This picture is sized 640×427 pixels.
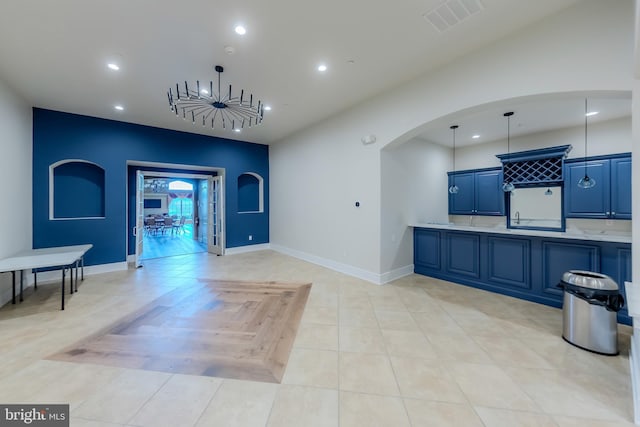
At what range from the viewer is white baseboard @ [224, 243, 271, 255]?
6.90 metres

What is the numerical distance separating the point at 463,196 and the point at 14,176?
356 inches

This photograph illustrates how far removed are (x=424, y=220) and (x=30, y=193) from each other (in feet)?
25.6

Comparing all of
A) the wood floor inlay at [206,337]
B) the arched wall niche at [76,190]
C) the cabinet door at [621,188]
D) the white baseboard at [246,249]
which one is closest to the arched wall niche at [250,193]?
the white baseboard at [246,249]

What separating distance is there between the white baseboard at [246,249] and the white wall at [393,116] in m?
0.36

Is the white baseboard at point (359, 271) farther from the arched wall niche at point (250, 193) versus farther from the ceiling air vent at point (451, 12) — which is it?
the ceiling air vent at point (451, 12)

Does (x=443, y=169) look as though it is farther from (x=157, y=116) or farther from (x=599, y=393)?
(x=157, y=116)

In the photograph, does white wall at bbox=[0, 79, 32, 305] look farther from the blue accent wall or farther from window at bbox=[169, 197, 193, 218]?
window at bbox=[169, 197, 193, 218]

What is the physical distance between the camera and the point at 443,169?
631 cm

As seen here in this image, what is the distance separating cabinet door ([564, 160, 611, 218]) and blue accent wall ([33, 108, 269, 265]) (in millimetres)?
7735

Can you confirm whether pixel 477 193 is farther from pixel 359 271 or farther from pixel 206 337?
pixel 206 337

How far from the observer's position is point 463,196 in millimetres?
6457

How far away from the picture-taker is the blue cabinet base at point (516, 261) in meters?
3.01

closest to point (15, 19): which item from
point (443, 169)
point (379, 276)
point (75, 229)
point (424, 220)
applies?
point (75, 229)

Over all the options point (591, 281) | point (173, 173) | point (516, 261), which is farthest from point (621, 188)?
point (173, 173)
